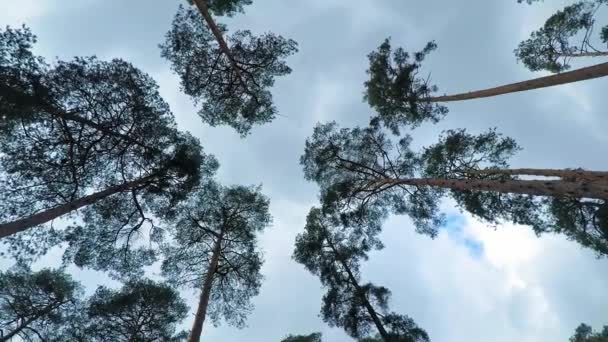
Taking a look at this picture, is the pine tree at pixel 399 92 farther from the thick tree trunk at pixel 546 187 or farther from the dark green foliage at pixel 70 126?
the dark green foliage at pixel 70 126

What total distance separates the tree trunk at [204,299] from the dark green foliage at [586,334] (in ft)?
70.9

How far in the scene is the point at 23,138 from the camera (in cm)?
910

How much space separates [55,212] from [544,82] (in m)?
14.2

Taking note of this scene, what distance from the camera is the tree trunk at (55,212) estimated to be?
24.3ft

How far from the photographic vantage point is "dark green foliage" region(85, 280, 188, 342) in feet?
39.5

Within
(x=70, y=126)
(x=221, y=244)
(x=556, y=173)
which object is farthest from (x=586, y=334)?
(x=70, y=126)

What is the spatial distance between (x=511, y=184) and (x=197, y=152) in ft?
33.7

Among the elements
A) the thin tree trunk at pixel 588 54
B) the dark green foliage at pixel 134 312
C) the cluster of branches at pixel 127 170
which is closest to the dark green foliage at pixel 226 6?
the cluster of branches at pixel 127 170

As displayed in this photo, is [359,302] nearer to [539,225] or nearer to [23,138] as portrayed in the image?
[539,225]

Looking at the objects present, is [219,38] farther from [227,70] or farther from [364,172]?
[364,172]

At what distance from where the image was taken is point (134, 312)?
12.6 meters

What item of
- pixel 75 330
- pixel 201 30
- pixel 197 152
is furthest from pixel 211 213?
pixel 201 30

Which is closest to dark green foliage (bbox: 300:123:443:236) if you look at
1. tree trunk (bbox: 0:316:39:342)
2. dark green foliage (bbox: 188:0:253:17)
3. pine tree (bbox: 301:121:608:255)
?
pine tree (bbox: 301:121:608:255)

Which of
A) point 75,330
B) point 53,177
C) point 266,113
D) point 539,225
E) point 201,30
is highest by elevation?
point 201,30
